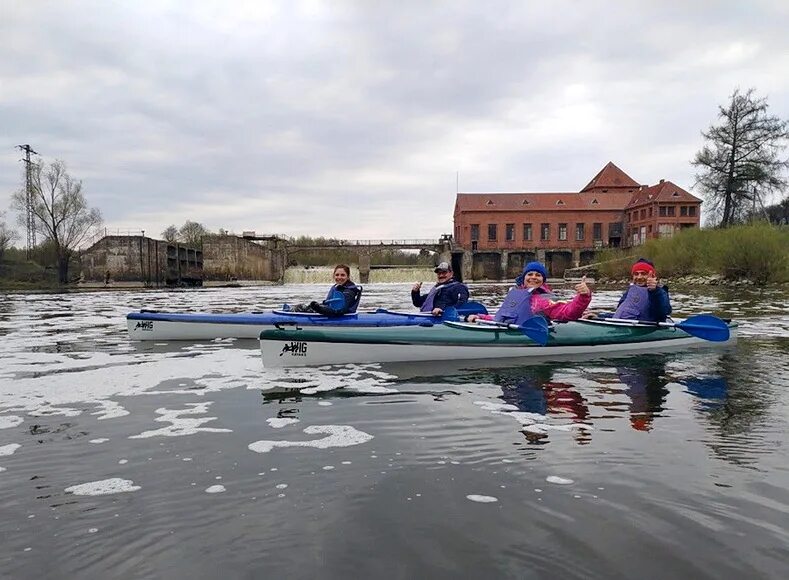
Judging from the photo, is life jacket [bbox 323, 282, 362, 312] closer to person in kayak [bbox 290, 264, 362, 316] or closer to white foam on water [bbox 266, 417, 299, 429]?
person in kayak [bbox 290, 264, 362, 316]

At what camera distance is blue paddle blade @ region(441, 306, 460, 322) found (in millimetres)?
9271

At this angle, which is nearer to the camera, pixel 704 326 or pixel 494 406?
pixel 494 406

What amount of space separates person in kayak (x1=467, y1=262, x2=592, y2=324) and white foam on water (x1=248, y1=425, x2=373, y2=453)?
4410mm

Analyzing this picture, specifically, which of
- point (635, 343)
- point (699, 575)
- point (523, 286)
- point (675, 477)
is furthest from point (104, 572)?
point (635, 343)

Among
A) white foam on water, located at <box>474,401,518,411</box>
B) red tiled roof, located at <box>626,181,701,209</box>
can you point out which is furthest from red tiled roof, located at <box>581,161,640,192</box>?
white foam on water, located at <box>474,401,518,411</box>

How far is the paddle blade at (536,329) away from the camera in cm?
843

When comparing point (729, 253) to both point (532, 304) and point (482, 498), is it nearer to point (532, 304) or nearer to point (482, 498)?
point (532, 304)

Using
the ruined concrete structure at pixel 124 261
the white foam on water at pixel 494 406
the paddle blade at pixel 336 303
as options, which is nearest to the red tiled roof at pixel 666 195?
the ruined concrete structure at pixel 124 261

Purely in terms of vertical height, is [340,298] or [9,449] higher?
[340,298]

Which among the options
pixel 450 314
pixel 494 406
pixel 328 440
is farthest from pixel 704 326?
pixel 328 440

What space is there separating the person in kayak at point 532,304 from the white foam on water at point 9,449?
20.7ft

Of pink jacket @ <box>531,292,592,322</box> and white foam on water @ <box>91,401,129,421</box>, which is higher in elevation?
pink jacket @ <box>531,292,592,322</box>

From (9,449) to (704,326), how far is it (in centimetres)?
950

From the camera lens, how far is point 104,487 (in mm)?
3785
